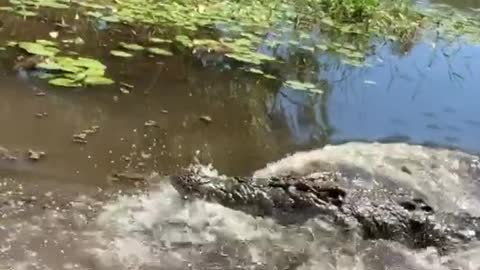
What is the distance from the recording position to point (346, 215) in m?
3.40

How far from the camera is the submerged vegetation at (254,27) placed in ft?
18.8

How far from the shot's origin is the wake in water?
281 cm

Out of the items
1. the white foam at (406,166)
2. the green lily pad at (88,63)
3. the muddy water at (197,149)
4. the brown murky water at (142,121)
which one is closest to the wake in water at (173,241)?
the muddy water at (197,149)

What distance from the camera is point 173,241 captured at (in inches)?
120

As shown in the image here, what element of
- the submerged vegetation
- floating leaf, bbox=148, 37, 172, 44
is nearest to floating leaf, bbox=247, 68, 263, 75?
the submerged vegetation

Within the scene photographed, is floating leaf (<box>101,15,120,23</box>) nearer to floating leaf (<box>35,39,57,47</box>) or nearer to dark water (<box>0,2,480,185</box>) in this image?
dark water (<box>0,2,480,185</box>)

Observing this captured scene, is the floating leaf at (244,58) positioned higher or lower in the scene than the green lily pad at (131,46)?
lower

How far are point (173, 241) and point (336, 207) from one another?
0.82m

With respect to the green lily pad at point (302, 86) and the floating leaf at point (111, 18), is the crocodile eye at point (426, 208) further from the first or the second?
the floating leaf at point (111, 18)

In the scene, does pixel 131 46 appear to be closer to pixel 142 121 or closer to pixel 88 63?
pixel 88 63

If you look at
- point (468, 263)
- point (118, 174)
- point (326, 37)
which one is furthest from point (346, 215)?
point (326, 37)

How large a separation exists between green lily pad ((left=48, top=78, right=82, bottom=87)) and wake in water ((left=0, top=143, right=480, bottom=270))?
4.18 ft

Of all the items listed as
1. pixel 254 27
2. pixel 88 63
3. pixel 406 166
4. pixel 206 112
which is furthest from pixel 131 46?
→ pixel 406 166

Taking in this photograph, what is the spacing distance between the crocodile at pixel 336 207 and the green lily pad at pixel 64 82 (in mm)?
1331
